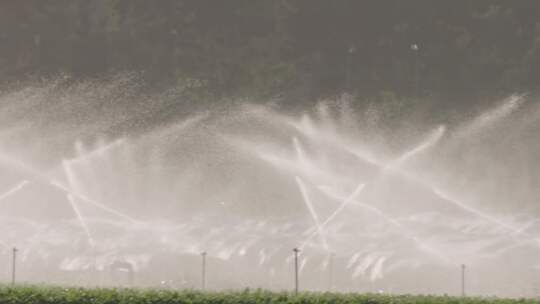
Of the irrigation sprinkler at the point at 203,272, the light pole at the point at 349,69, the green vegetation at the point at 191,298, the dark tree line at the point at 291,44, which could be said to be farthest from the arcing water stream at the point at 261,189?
the green vegetation at the point at 191,298

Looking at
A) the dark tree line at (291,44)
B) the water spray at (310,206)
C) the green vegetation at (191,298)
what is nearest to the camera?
the green vegetation at (191,298)

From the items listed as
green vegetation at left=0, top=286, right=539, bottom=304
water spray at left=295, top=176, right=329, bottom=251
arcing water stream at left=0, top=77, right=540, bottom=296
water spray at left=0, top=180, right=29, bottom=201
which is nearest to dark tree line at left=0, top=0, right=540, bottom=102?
→ arcing water stream at left=0, top=77, right=540, bottom=296

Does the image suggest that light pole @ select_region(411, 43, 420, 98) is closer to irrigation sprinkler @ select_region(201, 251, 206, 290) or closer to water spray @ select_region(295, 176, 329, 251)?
water spray @ select_region(295, 176, 329, 251)

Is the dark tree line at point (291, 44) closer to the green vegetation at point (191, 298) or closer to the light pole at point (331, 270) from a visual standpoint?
the light pole at point (331, 270)

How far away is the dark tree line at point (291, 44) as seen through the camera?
28.9 m

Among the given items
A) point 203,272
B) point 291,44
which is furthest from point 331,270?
point 291,44

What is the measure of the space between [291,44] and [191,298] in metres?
18.2

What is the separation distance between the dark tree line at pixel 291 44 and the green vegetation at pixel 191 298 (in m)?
17.2

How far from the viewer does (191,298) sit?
11.6 m

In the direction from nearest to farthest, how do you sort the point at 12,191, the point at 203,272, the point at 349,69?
the point at 203,272
the point at 12,191
the point at 349,69

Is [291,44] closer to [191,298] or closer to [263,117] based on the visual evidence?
[263,117]

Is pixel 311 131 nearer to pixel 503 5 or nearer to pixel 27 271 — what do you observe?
pixel 503 5

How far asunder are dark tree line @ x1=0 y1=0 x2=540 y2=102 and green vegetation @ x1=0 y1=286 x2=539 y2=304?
17171mm

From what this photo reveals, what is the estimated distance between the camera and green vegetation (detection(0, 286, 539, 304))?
11.6 meters
